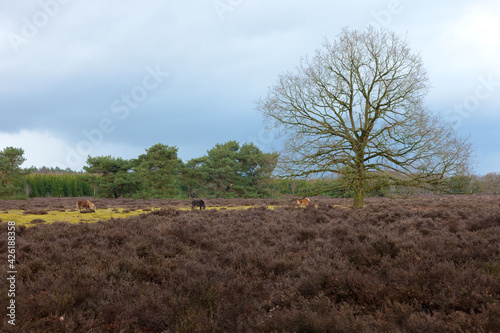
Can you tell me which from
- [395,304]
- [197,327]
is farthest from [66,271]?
[395,304]

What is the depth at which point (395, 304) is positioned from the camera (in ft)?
11.9

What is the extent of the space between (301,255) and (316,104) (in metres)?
10.8

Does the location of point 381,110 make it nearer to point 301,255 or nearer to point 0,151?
point 301,255

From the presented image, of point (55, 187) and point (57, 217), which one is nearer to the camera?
point (57, 217)

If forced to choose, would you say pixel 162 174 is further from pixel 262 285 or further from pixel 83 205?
pixel 262 285

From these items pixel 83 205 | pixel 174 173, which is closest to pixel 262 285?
pixel 83 205

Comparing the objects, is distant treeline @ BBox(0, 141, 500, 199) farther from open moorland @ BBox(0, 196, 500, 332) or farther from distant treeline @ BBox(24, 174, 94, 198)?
open moorland @ BBox(0, 196, 500, 332)

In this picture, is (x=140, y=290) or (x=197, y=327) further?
(x=140, y=290)

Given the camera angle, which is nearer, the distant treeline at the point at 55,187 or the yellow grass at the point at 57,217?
the yellow grass at the point at 57,217

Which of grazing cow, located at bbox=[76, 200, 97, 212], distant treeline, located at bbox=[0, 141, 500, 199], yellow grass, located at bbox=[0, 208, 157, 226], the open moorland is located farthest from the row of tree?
the open moorland

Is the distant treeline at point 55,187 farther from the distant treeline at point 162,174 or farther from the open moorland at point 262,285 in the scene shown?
the open moorland at point 262,285

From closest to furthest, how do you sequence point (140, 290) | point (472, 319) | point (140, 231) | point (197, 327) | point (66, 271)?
point (472, 319) < point (197, 327) < point (140, 290) < point (66, 271) < point (140, 231)

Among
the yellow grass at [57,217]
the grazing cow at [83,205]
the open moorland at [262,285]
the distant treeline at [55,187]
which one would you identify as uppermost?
the distant treeline at [55,187]

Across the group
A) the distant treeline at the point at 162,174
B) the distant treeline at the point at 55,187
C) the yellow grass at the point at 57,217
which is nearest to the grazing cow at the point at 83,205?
the yellow grass at the point at 57,217
